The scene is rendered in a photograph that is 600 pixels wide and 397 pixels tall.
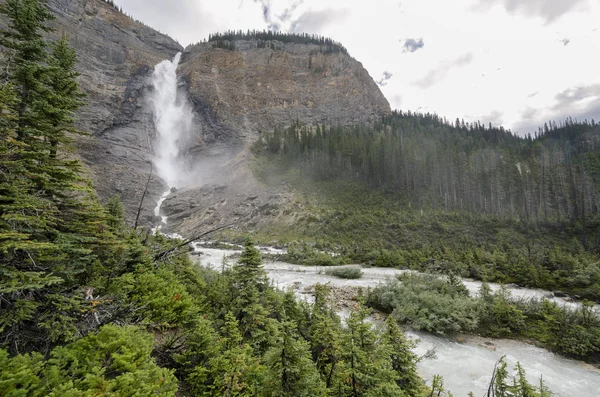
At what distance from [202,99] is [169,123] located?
14825 millimetres

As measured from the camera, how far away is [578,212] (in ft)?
144

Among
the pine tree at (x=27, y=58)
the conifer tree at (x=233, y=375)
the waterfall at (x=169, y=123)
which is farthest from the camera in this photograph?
the waterfall at (x=169, y=123)

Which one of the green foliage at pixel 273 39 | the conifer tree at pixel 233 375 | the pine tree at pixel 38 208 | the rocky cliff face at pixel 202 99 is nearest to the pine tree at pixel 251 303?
the conifer tree at pixel 233 375

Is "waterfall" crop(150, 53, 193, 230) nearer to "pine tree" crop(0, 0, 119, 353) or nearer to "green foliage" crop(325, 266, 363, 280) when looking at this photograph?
"green foliage" crop(325, 266, 363, 280)

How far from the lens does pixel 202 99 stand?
94625mm

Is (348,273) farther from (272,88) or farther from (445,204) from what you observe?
(272,88)

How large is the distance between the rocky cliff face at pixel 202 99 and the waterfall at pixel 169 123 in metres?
2.89

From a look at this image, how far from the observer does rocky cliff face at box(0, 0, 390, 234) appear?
65188mm

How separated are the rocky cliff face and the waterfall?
289 cm

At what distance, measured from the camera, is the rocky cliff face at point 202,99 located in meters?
65.2

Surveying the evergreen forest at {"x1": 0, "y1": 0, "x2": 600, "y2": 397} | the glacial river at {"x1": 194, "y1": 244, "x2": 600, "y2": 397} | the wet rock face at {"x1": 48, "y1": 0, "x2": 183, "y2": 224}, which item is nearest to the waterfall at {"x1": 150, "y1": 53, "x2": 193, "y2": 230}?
the wet rock face at {"x1": 48, "y1": 0, "x2": 183, "y2": 224}

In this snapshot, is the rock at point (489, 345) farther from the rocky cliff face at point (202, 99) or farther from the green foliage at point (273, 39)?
the green foliage at point (273, 39)

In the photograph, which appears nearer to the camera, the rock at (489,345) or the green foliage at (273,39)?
the rock at (489,345)

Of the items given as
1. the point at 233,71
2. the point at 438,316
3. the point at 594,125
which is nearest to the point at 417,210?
the point at 438,316
